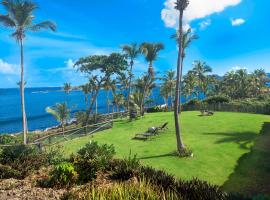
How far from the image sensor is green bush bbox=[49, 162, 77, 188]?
8.98 meters

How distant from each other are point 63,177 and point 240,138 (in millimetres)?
13875

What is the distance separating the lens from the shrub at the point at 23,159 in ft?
35.0

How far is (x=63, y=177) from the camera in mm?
8992

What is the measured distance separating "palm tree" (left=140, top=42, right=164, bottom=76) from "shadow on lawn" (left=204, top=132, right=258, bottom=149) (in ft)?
71.9

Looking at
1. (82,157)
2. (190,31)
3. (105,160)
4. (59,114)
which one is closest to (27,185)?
(82,157)

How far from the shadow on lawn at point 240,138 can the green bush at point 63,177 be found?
38.2 ft

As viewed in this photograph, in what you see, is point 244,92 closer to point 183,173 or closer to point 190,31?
point 190,31

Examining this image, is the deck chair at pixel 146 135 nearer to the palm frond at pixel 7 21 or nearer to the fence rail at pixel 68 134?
the fence rail at pixel 68 134

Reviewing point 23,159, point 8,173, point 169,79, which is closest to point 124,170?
point 8,173

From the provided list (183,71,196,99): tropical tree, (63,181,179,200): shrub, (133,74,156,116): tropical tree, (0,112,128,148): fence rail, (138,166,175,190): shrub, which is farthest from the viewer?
(183,71,196,99): tropical tree

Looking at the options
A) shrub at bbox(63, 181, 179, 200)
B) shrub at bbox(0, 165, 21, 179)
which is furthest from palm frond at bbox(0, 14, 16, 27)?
shrub at bbox(63, 181, 179, 200)

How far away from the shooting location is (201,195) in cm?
659

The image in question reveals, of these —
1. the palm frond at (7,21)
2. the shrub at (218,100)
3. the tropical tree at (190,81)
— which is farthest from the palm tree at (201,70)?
the palm frond at (7,21)

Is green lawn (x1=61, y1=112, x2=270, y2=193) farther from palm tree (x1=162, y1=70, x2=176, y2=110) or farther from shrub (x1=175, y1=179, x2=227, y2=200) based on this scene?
palm tree (x1=162, y1=70, x2=176, y2=110)
